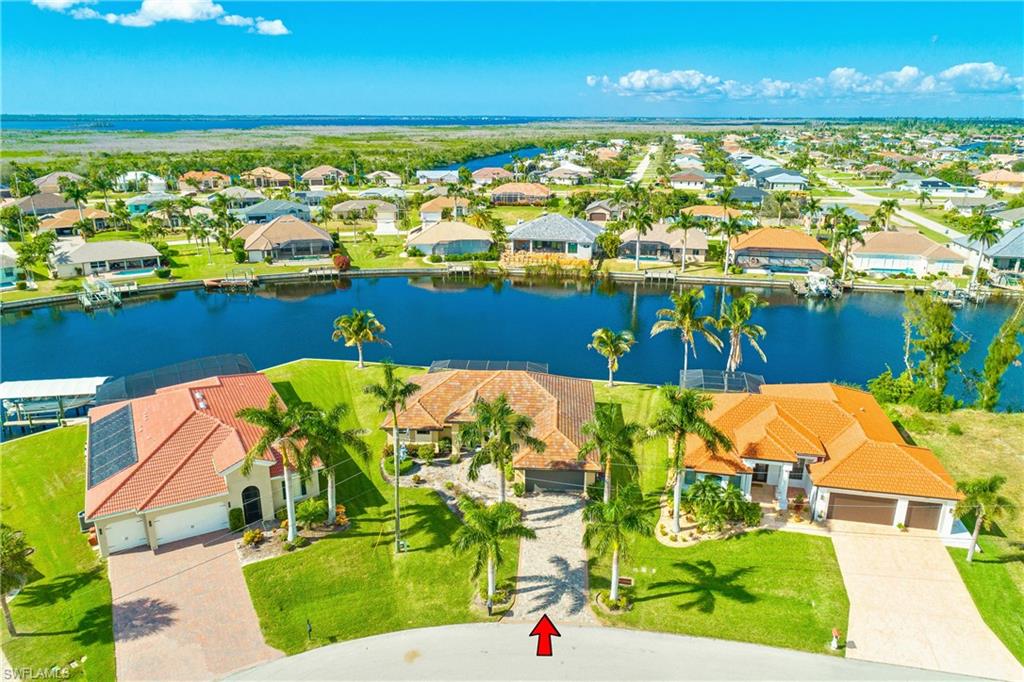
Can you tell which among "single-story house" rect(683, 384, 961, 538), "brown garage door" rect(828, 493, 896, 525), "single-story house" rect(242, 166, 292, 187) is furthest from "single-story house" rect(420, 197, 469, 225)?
"brown garage door" rect(828, 493, 896, 525)

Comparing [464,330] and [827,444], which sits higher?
[827,444]

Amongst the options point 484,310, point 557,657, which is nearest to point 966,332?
point 484,310

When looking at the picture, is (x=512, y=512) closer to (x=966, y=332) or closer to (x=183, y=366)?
(x=183, y=366)

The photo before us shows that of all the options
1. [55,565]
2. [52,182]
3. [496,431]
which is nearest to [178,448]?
[55,565]

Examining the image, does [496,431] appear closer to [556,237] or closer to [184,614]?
[184,614]

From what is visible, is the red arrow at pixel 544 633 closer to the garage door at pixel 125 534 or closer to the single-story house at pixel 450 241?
the garage door at pixel 125 534

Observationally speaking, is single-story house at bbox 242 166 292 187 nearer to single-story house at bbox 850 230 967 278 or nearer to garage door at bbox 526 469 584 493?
single-story house at bbox 850 230 967 278
